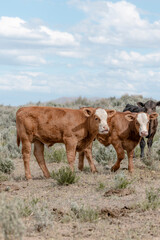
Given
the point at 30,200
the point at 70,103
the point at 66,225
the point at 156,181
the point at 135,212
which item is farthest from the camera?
the point at 70,103

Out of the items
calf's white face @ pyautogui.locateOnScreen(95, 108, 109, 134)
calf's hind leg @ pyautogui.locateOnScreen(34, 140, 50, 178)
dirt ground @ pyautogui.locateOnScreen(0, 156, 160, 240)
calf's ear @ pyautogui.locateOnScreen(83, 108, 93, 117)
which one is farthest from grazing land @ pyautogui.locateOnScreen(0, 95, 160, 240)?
calf's ear @ pyautogui.locateOnScreen(83, 108, 93, 117)

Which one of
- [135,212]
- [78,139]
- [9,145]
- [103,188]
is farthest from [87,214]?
[9,145]

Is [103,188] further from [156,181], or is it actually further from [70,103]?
[70,103]

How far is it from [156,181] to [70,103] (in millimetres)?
23404

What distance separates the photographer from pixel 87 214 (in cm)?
646

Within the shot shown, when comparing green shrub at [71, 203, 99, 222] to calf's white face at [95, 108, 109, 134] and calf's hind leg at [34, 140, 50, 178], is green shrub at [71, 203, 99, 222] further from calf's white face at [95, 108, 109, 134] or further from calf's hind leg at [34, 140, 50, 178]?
calf's hind leg at [34, 140, 50, 178]

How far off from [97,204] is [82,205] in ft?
2.34

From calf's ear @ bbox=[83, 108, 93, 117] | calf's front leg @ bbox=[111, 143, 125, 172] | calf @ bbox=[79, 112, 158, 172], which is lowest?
calf's front leg @ bbox=[111, 143, 125, 172]

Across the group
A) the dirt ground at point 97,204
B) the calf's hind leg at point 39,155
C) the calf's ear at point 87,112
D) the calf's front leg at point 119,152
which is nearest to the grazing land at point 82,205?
the dirt ground at point 97,204

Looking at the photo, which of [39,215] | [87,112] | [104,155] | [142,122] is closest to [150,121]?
[104,155]

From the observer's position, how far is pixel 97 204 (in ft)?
24.4

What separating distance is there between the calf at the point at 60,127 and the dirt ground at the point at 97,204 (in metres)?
0.87

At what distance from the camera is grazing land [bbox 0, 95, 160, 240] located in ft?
18.8

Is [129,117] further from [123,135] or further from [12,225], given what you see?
[12,225]
